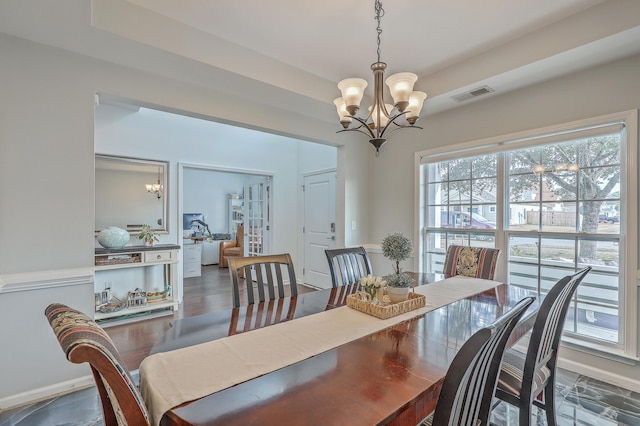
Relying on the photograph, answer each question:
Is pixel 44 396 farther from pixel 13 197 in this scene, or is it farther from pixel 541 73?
pixel 541 73

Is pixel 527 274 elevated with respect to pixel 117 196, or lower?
lower

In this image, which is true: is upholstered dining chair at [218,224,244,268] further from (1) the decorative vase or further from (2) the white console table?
(1) the decorative vase

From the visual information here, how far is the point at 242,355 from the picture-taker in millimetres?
1125

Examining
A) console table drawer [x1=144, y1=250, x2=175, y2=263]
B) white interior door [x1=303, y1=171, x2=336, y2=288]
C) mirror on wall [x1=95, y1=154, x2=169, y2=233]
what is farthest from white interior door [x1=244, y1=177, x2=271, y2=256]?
console table drawer [x1=144, y1=250, x2=175, y2=263]

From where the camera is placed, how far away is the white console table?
11.7 feet

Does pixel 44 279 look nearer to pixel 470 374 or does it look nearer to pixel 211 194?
pixel 470 374

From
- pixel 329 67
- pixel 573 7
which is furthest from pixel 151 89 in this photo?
pixel 573 7

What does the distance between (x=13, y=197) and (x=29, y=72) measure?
872mm

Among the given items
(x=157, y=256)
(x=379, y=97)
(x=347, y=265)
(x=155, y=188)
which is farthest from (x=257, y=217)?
(x=379, y=97)

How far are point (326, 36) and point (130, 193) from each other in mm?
3476

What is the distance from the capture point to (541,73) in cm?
252

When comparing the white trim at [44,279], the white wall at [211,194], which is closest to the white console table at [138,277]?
the white trim at [44,279]

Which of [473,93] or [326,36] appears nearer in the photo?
[326,36]

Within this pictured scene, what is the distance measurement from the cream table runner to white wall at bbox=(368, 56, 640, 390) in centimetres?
193
